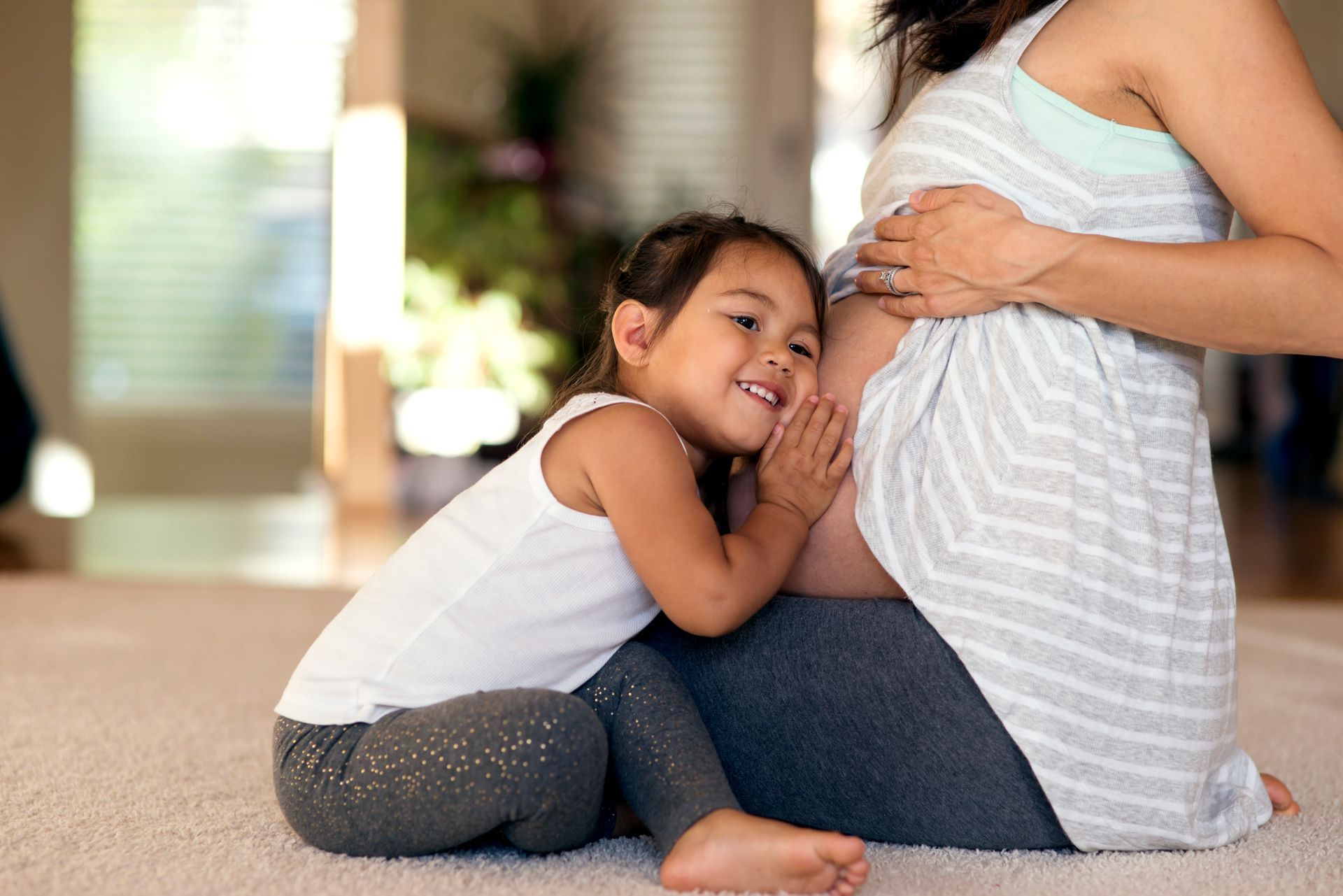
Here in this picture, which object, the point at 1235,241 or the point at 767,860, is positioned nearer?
the point at 767,860

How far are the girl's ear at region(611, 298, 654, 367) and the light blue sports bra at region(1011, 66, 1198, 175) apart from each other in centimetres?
38

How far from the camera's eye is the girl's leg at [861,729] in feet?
3.51

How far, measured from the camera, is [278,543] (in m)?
3.64

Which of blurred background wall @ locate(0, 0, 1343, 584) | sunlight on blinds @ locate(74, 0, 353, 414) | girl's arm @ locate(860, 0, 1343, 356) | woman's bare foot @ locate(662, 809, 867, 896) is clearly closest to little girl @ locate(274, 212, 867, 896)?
woman's bare foot @ locate(662, 809, 867, 896)

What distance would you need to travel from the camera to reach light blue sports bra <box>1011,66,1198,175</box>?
1.08m

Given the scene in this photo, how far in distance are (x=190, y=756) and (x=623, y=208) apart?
4.51 m

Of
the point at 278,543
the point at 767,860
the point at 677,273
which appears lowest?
the point at 278,543

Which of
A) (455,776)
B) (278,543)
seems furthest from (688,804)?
(278,543)

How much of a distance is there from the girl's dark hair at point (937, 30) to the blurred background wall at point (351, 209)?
2759mm

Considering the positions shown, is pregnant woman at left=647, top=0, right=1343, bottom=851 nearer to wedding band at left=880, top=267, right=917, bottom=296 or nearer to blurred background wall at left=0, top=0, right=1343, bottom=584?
wedding band at left=880, top=267, right=917, bottom=296

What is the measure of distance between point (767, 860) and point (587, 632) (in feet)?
0.87

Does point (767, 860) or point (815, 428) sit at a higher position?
point (815, 428)

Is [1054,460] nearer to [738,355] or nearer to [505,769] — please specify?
[738,355]

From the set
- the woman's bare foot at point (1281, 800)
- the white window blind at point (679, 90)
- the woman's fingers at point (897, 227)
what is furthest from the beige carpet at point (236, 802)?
the white window blind at point (679, 90)
